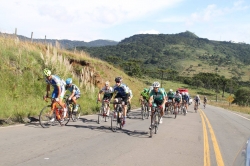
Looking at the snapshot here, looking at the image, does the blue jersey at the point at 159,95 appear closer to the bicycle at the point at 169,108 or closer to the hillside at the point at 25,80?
the hillside at the point at 25,80

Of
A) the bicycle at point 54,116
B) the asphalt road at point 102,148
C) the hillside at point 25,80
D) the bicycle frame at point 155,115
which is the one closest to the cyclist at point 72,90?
the bicycle at point 54,116

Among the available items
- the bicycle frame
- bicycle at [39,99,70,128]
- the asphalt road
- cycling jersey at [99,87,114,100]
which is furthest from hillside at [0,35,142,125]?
the bicycle frame

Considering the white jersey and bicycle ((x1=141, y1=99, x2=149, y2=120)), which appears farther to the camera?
bicycle ((x1=141, y1=99, x2=149, y2=120))

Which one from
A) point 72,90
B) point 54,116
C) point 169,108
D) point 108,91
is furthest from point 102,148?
point 169,108

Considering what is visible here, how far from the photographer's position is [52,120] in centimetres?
1140

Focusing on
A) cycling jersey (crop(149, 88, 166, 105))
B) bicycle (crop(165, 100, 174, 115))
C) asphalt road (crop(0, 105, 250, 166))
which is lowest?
asphalt road (crop(0, 105, 250, 166))

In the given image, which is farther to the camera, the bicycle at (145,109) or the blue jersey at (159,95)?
the bicycle at (145,109)

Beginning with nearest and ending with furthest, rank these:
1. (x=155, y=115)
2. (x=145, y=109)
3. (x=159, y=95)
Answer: (x=155, y=115)
(x=159, y=95)
(x=145, y=109)

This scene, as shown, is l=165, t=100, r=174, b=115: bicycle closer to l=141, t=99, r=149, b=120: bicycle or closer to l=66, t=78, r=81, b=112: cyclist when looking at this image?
l=141, t=99, r=149, b=120: bicycle

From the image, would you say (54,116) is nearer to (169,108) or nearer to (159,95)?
(159,95)

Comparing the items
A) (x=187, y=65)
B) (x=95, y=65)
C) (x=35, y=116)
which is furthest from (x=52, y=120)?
(x=187, y=65)

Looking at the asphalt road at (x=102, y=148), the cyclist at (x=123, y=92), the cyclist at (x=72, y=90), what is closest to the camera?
the asphalt road at (x=102, y=148)

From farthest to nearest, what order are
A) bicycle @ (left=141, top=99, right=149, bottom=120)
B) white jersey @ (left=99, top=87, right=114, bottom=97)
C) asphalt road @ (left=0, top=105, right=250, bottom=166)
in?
bicycle @ (left=141, top=99, right=149, bottom=120), white jersey @ (left=99, top=87, right=114, bottom=97), asphalt road @ (left=0, top=105, right=250, bottom=166)

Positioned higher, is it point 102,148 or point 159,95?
point 159,95
